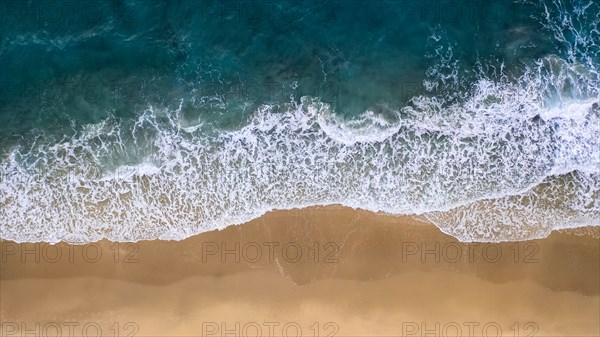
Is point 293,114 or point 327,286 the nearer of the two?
point 327,286

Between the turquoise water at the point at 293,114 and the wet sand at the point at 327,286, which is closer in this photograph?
the wet sand at the point at 327,286

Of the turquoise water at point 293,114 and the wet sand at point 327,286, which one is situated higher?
the turquoise water at point 293,114

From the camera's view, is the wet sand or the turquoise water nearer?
the wet sand

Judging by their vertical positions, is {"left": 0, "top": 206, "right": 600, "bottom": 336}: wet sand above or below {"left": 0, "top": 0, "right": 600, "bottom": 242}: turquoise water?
below

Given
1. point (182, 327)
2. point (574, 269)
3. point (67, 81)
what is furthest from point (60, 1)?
point (574, 269)

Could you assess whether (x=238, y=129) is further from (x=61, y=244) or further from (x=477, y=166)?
(x=477, y=166)
